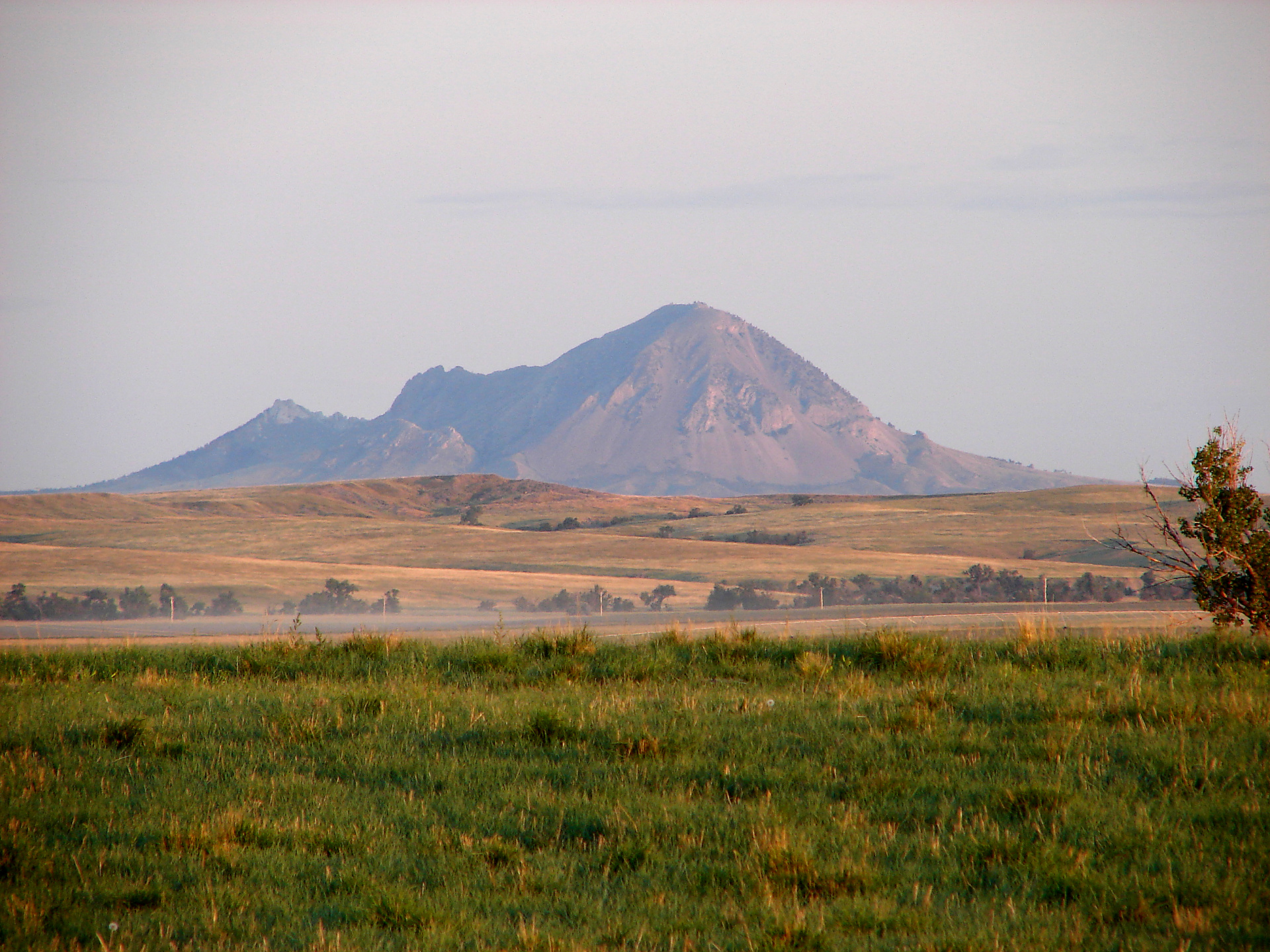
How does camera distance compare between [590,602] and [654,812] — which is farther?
[590,602]

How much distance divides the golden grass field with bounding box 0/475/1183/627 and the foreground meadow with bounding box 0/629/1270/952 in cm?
2149

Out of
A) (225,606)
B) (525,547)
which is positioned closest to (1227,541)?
(225,606)

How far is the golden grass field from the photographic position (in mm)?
45875

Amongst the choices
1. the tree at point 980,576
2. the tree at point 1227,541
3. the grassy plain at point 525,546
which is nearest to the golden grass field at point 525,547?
the grassy plain at point 525,546

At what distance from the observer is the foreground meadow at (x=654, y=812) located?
468 centimetres

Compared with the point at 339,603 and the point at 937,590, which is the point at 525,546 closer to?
the point at 339,603

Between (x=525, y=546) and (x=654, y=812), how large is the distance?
5830 centimetres

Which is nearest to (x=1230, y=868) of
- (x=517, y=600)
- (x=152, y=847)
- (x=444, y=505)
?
(x=152, y=847)

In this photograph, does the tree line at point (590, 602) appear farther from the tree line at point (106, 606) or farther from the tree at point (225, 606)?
the tree line at point (106, 606)

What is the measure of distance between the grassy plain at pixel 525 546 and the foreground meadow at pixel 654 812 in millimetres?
33981

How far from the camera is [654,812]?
6.00m

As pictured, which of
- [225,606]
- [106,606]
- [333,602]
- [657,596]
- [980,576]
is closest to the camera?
[106,606]

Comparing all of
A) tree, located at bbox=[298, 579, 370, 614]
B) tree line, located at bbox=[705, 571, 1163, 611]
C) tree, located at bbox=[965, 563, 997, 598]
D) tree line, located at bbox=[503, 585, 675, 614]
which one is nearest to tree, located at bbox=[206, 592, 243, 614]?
tree, located at bbox=[298, 579, 370, 614]

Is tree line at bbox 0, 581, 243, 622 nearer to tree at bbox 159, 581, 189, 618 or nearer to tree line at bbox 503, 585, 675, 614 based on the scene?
tree at bbox 159, 581, 189, 618
